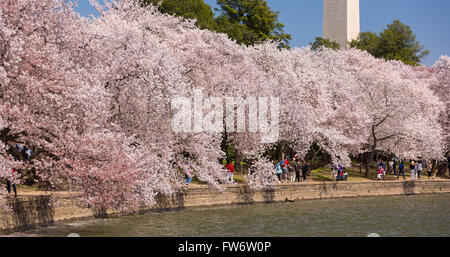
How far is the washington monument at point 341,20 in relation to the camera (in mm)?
94125

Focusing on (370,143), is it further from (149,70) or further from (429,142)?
(149,70)

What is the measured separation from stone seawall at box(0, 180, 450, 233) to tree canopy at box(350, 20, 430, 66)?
129 ft

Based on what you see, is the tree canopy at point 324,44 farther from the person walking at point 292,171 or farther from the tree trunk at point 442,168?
the person walking at point 292,171

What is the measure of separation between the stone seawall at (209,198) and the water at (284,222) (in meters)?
0.56

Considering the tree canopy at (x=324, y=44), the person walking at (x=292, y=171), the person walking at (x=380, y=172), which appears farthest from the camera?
the tree canopy at (x=324, y=44)

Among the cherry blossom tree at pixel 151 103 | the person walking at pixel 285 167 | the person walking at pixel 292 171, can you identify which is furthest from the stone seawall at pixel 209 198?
the person walking at pixel 285 167

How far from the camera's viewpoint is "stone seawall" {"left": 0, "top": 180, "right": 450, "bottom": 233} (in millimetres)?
24969

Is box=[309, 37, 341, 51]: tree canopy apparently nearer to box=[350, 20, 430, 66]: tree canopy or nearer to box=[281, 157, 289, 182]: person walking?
box=[350, 20, 430, 66]: tree canopy

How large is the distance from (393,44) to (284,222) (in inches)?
2585

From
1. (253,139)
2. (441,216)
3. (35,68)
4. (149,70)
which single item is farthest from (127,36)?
(441,216)

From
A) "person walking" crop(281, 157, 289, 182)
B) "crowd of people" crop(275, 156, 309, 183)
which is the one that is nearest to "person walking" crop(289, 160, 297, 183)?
"crowd of people" crop(275, 156, 309, 183)

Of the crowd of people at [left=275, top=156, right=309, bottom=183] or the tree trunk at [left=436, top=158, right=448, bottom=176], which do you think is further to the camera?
the tree trunk at [left=436, top=158, right=448, bottom=176]

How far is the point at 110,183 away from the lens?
23828mm
